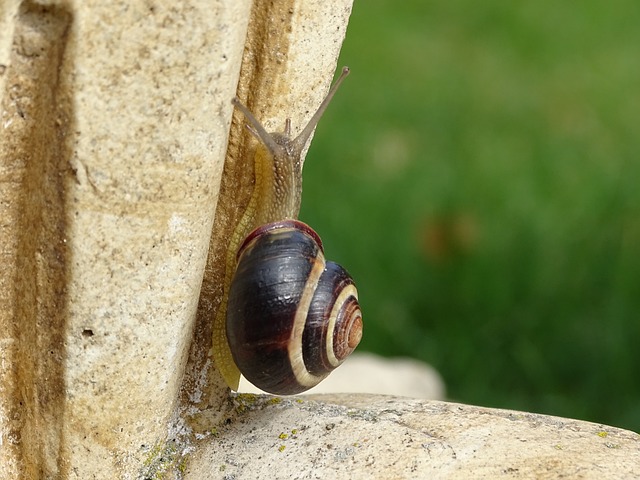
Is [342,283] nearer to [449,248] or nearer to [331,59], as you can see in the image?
[331,59]

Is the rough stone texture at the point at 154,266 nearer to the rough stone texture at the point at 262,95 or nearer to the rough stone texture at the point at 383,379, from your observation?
the rough stone texture at the point at 262,95

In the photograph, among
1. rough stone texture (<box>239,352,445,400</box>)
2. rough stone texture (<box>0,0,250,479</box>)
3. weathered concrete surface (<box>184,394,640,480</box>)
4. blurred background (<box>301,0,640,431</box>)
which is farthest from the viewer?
blurred background (<box>301,0,640,431</box>)

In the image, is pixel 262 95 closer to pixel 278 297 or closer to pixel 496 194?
pixel 278 297

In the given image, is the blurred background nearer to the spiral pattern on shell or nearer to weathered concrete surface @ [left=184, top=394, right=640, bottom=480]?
weathered concrete surface @ [left=184, top=394, right=640, bottom=480]

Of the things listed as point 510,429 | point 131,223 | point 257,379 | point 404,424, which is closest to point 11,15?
point 131,223

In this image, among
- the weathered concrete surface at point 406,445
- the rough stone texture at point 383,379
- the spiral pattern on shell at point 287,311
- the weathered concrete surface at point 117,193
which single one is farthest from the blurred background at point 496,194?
the weathered concrete surface at point 117,193

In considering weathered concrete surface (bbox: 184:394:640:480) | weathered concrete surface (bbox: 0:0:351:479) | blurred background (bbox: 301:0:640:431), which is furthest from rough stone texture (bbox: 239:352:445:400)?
weathered concrete surface (bbox: 0:0:351:479)
